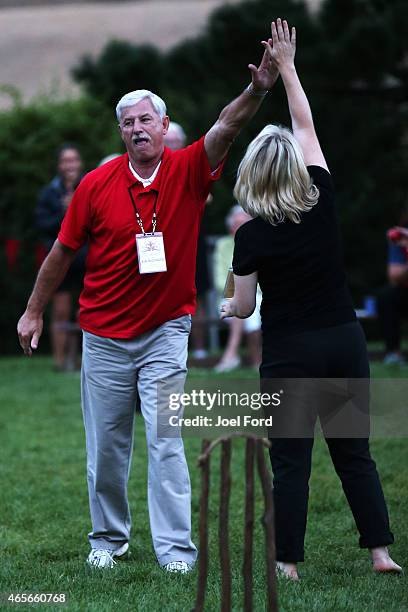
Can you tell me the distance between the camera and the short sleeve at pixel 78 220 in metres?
5.09

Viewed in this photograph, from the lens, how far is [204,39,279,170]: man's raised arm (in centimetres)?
483

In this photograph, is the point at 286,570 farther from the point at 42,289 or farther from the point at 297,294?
the point at 42,289

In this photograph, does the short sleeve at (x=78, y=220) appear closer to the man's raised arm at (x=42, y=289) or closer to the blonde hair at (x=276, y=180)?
the man's raised arm at (x=42, y=289)

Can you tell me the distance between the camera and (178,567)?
16.4ft

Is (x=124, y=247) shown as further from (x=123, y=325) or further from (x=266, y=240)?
(x=266, y=240)

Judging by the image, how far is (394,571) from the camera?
15.9ft

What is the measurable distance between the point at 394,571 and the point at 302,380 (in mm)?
919

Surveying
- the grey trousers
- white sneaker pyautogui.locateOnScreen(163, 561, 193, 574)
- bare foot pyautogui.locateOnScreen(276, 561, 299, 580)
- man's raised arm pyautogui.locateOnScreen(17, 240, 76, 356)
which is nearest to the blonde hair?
the grey trousers

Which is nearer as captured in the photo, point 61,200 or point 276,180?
point 276,180

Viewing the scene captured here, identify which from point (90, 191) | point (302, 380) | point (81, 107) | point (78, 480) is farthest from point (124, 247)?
point (81, 107)

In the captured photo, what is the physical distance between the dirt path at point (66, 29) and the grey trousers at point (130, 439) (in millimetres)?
18779

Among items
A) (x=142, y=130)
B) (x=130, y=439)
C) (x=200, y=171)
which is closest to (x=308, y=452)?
(x=130, y=439)

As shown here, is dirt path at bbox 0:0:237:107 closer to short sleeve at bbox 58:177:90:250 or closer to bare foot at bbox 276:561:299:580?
short sleeve at bbox 58:177:90:250

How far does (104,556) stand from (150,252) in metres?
1.40
